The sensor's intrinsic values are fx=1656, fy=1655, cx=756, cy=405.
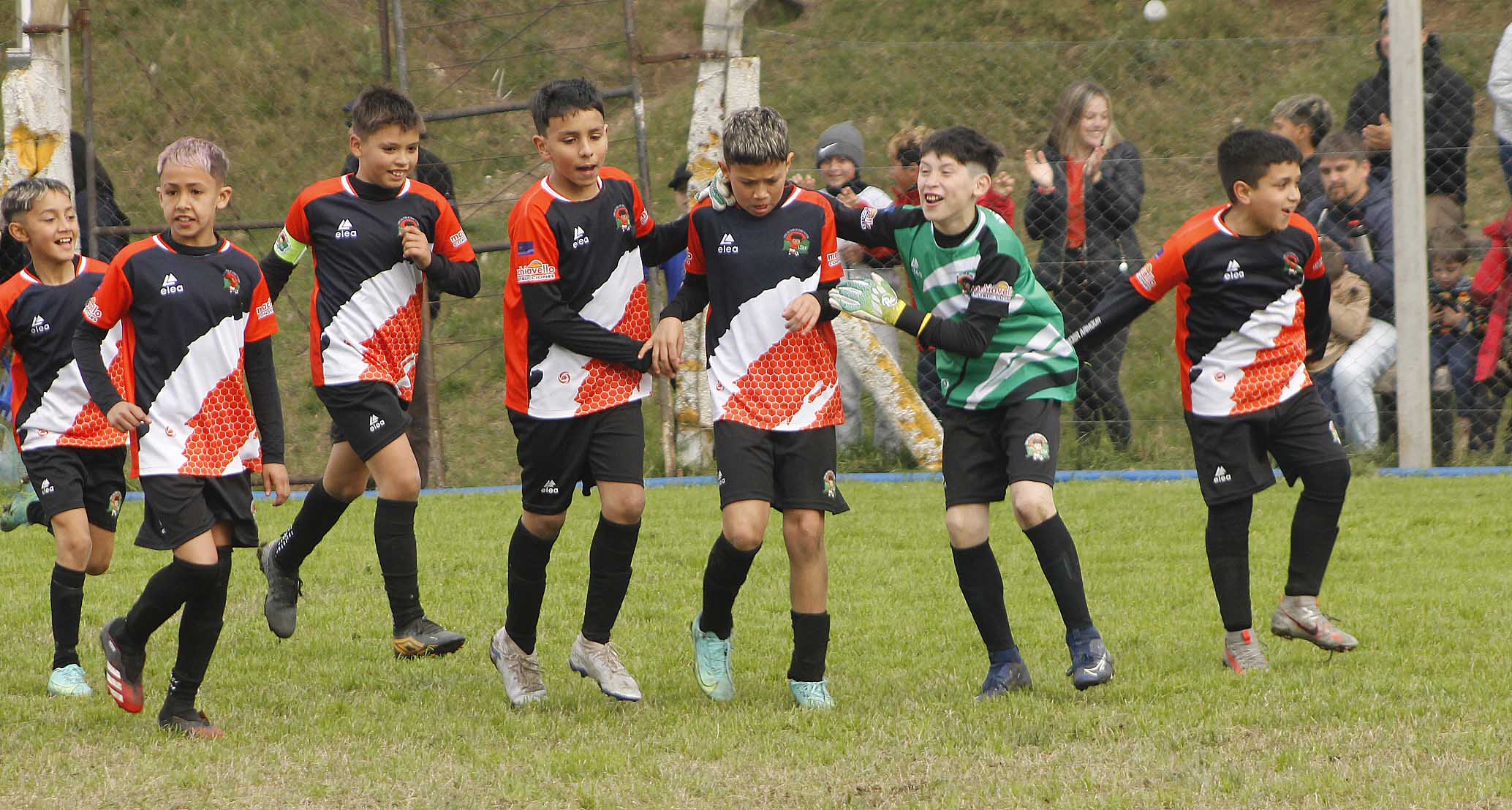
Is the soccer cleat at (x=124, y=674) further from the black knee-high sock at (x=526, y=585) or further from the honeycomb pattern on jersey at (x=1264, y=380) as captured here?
the honeycomb pattern on jersey at (x=1264, y=380)

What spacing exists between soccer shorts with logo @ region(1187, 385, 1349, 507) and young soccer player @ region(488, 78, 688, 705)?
198cm

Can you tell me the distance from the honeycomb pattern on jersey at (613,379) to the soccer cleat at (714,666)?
2.56ft

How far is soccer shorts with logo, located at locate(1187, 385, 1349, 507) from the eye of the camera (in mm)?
5727

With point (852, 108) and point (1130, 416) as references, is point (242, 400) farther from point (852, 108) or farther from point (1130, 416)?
point (852, 108)

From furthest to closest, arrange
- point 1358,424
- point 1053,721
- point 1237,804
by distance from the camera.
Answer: point 1358,424
point 1053,721
point 1237,804

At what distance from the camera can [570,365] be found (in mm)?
5500

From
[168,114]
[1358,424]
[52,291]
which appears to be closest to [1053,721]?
[52,291]

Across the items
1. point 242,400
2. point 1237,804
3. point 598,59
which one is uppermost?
point 598,59

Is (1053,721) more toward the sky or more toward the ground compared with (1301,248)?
more toward the ground

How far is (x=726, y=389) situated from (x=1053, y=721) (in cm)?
146

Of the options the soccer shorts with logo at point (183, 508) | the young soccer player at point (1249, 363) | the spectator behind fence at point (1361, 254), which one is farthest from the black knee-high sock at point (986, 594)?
the spectator behind fence at point (1361, 254)

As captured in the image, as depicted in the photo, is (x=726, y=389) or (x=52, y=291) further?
(x=52, y=291)

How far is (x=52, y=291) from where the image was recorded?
6.13 metres

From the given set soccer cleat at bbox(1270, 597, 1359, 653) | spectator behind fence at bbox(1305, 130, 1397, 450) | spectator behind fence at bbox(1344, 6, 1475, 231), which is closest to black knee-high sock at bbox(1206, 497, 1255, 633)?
soccer cleat at bbox(1270, 597, 1359, 653)
